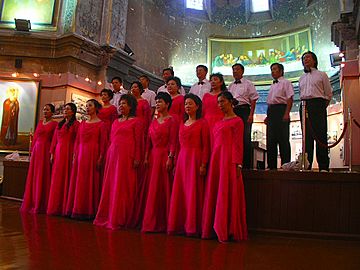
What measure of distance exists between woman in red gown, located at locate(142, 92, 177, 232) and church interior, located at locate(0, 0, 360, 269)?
32cm

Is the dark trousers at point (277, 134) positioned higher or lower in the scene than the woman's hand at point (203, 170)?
higher

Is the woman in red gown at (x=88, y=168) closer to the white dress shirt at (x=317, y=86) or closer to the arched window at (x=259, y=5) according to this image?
the white dress shirt at (x=317, y=86)

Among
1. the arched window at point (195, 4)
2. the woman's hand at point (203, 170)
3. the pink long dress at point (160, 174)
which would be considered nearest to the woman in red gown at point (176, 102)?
the pink long dress at point (160, 174)

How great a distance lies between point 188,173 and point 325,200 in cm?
163

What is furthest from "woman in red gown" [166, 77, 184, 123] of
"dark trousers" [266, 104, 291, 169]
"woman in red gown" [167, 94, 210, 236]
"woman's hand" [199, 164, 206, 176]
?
"dark trousers" [266, 104, 291, 169]

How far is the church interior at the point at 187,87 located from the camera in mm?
3035

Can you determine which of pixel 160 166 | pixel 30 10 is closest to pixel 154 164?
pixel 160 166

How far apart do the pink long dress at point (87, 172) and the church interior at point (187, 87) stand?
0.94 feet

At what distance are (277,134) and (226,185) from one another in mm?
1777

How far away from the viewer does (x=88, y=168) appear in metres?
4.89

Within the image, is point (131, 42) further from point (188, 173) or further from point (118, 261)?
point (118, 261)

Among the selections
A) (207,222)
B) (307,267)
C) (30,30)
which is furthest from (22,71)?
(307,267)

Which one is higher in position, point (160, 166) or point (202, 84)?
point (202, 84)

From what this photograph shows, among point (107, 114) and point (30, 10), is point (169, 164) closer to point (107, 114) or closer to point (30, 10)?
point (107, 114)
